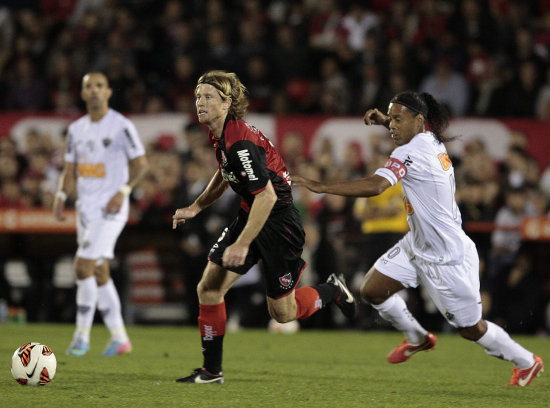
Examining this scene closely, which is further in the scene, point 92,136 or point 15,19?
point 15,19

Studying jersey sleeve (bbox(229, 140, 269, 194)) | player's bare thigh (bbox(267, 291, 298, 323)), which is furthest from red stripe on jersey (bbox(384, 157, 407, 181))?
player's bare thigh (bbox(267, 291, 298, 323))

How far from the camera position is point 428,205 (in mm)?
6727

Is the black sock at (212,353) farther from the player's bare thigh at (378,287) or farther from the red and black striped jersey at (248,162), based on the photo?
the player's bare thigh at (378,287)

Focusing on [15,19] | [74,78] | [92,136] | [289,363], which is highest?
→ [15,19]

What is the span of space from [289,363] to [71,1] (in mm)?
11356

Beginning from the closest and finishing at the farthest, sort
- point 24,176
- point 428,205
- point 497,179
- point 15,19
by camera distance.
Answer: point 428,205
point 497,179
point 24,176
point 15,19

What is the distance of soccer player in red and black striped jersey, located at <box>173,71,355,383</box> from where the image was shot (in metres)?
6.17

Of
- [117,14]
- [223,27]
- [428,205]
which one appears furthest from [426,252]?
[117,14]

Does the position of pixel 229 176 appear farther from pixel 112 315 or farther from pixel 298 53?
pixel 298 53

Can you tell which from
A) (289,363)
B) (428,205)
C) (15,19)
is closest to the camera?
(428,205)

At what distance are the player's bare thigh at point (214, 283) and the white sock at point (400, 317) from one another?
5.04 ft

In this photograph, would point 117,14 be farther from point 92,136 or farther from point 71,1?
point 92,136

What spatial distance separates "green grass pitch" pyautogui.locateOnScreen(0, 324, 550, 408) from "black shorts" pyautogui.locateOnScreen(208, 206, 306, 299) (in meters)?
0.75

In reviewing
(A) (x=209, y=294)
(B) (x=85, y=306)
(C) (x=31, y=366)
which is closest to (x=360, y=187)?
(A) (x=209, y=294)
